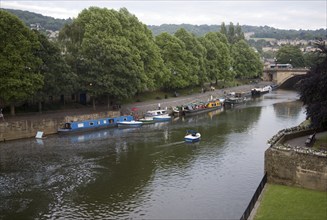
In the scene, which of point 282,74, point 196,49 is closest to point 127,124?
point 196,49

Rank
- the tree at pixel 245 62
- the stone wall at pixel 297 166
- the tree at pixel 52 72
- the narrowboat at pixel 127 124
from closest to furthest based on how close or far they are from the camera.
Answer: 1. the stone wall at pixel 297 166
2. the tree at pixel 52 72
3. the narrowboat at pixel 127 124
4. the tree at pixel 245 62

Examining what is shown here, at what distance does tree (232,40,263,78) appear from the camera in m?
144

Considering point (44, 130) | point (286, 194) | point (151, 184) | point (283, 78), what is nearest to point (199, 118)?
point (44, 130)

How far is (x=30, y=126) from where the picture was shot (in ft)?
207

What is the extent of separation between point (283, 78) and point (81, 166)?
397 feet

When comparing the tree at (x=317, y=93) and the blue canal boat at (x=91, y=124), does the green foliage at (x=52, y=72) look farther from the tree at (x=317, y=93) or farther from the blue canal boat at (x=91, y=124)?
the tree at (x=317, y=93)

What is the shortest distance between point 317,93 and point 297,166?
949 cm

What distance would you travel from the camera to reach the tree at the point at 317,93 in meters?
38.6

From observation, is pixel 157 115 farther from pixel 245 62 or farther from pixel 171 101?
pixel 245 62

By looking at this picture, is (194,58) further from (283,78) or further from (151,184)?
(151,184)

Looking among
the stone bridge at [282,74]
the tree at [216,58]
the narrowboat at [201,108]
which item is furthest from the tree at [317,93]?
the stone bridge at [282,74]

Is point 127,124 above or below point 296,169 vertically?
below

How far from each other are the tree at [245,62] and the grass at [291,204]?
11070 centimetres

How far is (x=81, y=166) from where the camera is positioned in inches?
1871
